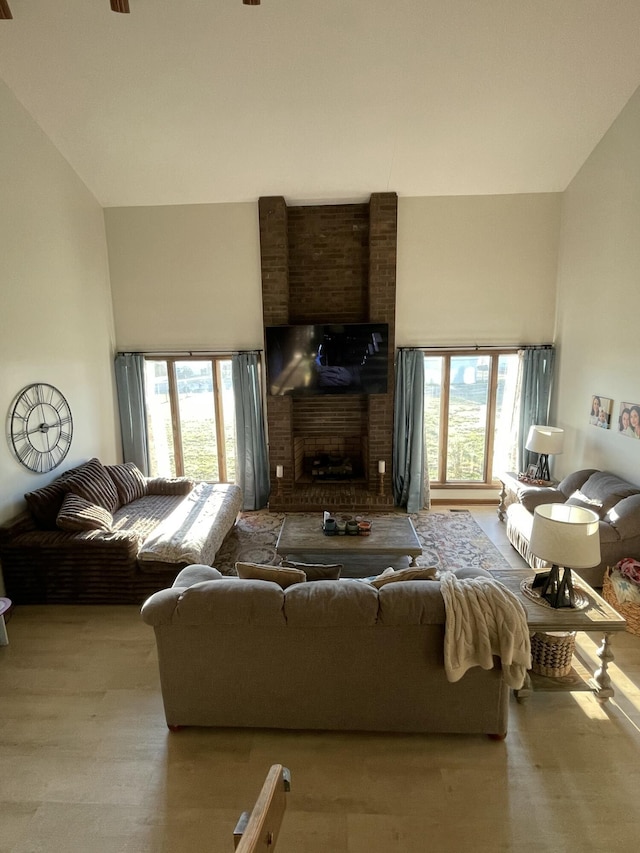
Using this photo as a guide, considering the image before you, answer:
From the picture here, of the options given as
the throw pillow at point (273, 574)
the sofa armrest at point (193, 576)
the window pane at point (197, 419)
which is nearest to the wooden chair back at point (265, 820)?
the throw pillow at point (273, 574)

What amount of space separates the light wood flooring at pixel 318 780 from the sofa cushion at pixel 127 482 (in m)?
2.35

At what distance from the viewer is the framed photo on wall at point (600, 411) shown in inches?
187

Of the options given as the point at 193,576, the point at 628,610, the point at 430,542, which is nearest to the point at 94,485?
the point at 193,576

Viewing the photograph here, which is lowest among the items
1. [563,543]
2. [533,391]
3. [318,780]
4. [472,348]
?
[318,780]

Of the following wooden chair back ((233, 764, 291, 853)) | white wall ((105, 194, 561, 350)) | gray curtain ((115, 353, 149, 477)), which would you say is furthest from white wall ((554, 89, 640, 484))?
gray curtain ((115, 353, 149, 477))

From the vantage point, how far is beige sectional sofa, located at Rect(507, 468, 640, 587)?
12.6 feet

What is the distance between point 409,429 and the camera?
19.9ft

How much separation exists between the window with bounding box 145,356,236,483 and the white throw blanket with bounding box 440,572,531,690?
14.8ft

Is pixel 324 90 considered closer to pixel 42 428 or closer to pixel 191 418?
pixel 191 418

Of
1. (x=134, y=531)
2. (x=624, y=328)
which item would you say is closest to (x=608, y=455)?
(x=624, y=328)

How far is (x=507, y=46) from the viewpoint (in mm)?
3785

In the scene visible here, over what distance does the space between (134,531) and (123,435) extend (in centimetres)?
239

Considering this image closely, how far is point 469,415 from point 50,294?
5.31m

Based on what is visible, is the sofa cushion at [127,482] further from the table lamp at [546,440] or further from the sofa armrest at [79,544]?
the table lamp at [546,440]
